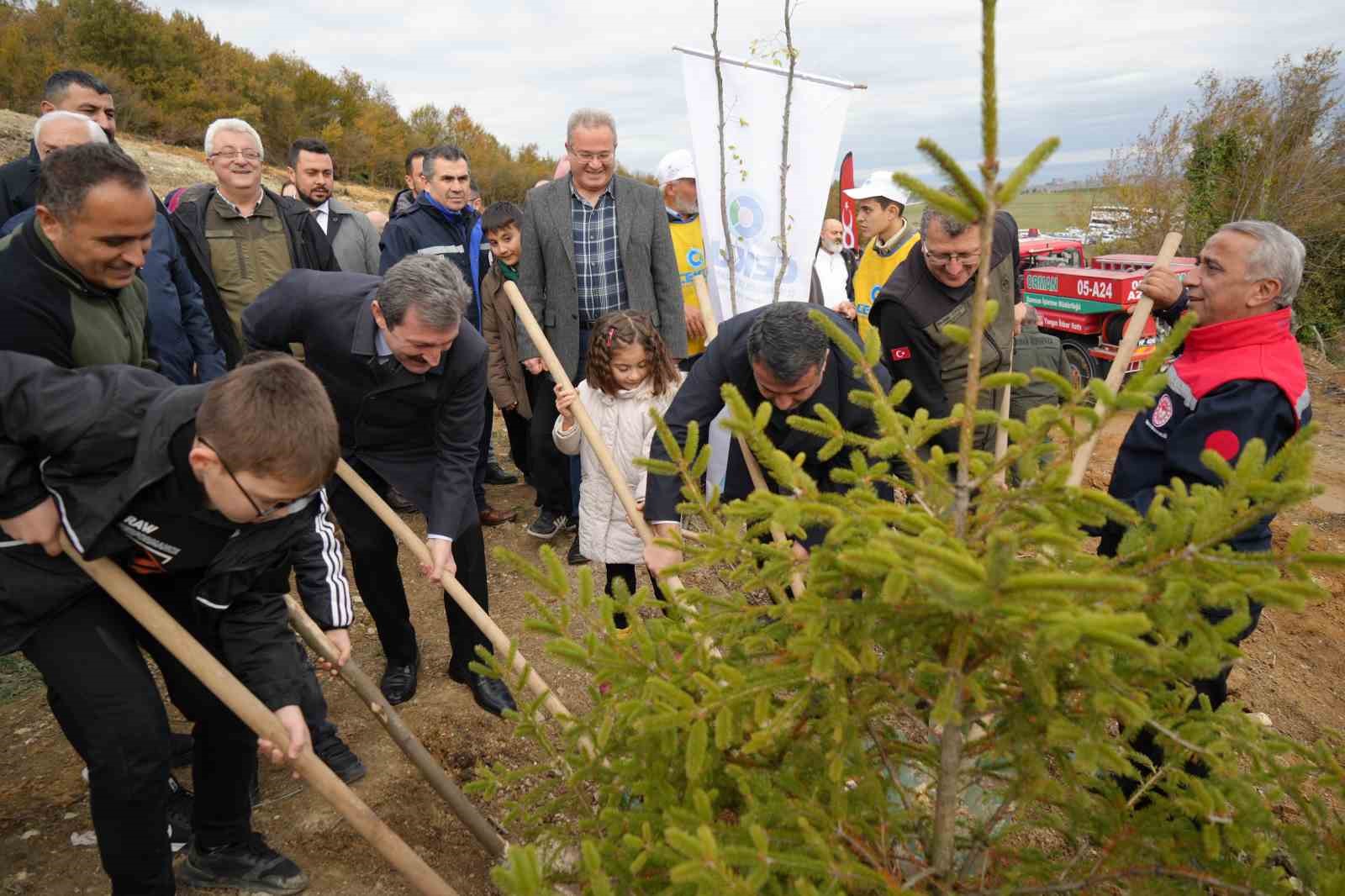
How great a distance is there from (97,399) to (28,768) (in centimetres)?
203

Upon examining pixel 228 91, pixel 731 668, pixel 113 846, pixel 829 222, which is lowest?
pixel 113 846

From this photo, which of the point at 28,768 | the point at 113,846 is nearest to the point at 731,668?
the point at 113,846

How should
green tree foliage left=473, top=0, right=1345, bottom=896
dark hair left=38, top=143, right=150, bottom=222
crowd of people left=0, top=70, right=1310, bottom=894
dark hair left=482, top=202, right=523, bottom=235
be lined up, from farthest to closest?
dark hair left=482, top=202, right=523, bottom=235 → dark hair left=38, top=143, right=150, bottom=222 → crowd of people left=0, top=70, right=1310, bottom=894 → green tree foliage left=473, top=0, right=1345, bottom=896

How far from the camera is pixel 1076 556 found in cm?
128

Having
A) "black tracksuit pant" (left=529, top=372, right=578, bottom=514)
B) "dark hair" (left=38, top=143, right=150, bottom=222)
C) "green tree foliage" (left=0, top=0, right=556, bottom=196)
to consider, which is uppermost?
"green tree foliage" (left=0, top=0, right=556, bottom=196)

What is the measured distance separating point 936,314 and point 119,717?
2.87m

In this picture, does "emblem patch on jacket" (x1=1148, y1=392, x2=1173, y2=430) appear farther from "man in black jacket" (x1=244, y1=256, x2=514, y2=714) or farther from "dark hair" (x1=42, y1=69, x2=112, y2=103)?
"dark hair" (x1=42, y1=69, x2=112, y2=103)

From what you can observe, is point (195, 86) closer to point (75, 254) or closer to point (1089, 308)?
point (1089, 308)

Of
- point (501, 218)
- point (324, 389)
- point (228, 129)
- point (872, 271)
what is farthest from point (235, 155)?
point (872, 271)

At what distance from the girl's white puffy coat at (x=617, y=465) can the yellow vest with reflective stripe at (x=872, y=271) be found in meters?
1.94

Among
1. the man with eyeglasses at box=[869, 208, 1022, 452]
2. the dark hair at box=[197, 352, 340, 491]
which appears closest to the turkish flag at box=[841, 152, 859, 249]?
the man with eyeglasses at box=[869, 208, 1022, 452]

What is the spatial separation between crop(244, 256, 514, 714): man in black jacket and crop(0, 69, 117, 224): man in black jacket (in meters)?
1.37

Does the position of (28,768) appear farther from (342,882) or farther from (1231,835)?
(1231,835)

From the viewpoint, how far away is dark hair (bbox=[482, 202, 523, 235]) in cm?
471
